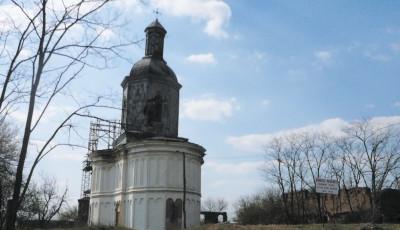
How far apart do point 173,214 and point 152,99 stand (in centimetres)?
913

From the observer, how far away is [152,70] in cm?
3722

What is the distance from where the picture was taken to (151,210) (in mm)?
32938

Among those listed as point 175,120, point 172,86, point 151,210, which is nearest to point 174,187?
point 151,210

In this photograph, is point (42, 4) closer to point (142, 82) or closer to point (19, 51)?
point (19, 51)

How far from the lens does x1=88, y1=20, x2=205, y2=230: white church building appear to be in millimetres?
33156

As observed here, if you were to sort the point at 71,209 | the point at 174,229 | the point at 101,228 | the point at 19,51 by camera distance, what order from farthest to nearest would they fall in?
1. the point at 71,209
2. the point at 174,229
3. the point at 101,228
4. the point at 19,51

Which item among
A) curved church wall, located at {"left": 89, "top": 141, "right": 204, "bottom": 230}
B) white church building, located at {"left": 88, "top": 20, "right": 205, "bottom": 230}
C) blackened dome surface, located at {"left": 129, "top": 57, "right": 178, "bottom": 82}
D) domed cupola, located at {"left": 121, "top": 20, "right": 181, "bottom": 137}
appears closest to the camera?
curved church wall, located at {"left": 89, "top": 141, "right": 204, "bottom": 230}

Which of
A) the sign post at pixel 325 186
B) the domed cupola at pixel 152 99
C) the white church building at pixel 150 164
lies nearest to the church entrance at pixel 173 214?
the white church building at pixel 150 164

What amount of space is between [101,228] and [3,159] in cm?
709

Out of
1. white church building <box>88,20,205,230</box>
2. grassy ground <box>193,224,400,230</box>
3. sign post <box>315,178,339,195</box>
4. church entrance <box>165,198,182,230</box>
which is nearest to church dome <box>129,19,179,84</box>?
white church building <box>88,20,205,230</box>

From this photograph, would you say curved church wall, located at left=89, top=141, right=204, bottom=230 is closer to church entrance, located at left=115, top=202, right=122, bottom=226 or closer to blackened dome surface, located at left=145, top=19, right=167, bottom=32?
church entrance, located at left=115, top=202, right=122, bottom=226

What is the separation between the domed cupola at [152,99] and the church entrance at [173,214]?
5676 millimetres

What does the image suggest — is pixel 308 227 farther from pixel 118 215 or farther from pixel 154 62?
pixel 154 62

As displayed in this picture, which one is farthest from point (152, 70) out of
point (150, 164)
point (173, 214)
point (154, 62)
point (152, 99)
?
point (173, 214)
